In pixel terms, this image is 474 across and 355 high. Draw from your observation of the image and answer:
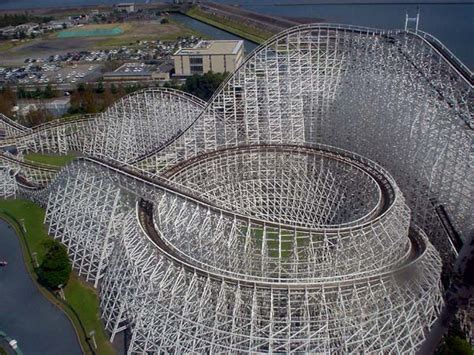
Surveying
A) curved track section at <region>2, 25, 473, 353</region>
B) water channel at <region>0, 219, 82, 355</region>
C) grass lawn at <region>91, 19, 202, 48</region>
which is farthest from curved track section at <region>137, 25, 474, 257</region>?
grass lawn at <region>91, 19, 202, 48</region>

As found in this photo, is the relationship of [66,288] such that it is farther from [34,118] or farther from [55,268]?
[34,118]

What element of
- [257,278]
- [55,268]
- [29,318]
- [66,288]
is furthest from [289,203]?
[29,318]

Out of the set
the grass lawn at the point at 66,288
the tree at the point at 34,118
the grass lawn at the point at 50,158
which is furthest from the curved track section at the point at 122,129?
the grass lawn at the point at 66,288

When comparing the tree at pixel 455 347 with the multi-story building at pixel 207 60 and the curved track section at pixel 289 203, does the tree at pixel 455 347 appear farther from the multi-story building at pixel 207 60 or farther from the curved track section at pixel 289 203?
the multi-story building at pixel 207 60

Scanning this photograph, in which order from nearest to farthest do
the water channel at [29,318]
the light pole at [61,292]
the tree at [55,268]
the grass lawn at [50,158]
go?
the water channel at [29,318] < the light pole at [61,292] < the tree at [55,268] < the grass lawn at [50,158]

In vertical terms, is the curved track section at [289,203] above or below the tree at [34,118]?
above

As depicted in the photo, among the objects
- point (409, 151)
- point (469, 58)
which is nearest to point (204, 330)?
point (409, 151)
